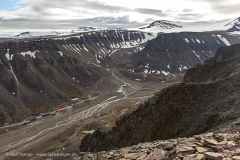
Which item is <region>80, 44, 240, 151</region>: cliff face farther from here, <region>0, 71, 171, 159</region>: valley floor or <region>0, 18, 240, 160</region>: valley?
<region>0, 71, 171, 159</region>: valley floor

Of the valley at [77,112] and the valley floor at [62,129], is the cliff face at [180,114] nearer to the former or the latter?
the valley at [77,112]

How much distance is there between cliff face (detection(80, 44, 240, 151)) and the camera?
143ft

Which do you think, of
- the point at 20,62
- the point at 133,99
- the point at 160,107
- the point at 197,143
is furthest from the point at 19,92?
the point at 197,143

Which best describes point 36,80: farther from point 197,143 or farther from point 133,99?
point 197,143

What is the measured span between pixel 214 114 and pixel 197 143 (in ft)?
79.4

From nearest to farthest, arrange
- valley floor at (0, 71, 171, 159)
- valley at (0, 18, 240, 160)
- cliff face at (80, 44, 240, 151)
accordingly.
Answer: cliff face at (80, 44, 240, 151) < valley at (0, 18, 240, 160) < valley floor at (0, 71, 171, 159)

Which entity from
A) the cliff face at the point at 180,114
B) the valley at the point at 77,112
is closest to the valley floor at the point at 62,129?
the valley at the point at 77,112

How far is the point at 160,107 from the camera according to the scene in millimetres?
52906

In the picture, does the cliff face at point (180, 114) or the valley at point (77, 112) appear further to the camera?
the valley at point (77, 112)

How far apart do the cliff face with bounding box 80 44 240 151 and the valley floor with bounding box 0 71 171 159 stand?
1276 inches

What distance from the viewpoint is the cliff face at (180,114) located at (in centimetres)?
4362

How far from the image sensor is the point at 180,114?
49094mm

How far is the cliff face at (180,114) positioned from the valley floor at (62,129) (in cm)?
3242

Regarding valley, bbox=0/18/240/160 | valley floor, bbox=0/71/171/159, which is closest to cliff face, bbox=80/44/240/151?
valley, bbox=0/18/240/160
